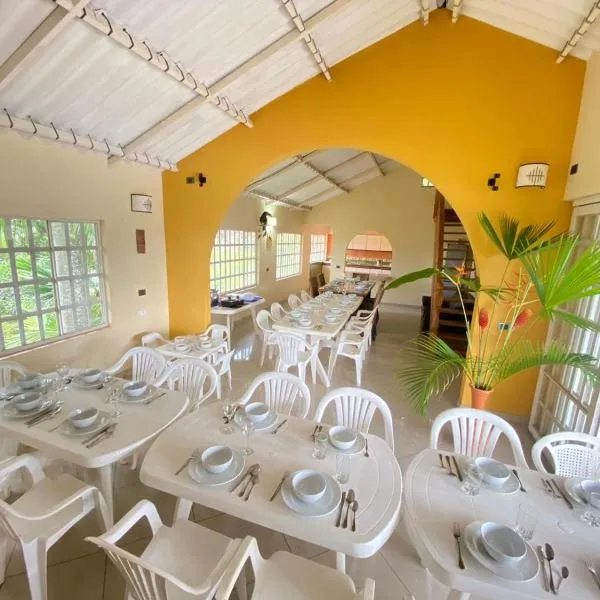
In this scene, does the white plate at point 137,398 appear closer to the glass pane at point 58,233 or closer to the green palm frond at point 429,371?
the green palm frond at point 429,371

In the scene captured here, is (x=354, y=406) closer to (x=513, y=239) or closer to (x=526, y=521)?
(x=526, y=521)

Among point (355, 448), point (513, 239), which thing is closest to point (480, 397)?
point (513, 239)

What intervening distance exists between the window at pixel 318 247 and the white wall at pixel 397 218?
5.41ft

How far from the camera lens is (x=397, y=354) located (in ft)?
17.9

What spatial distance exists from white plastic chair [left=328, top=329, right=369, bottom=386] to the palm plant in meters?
1.27

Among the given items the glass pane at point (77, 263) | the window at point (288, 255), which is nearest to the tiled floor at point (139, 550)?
the glass pane at point (77, 263)

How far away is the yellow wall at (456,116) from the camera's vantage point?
117 inches

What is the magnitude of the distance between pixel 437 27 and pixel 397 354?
13.7 feet

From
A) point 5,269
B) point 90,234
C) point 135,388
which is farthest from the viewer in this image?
point 90,234

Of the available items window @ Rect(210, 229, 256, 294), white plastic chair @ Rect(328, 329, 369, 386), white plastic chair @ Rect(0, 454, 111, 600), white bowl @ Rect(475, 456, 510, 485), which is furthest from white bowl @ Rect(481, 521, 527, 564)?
window @ Rect(210, 229, 256, 294)

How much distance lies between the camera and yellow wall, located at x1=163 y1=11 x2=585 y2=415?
2982mm

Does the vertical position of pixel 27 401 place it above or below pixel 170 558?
above

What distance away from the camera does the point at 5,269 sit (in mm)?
2787

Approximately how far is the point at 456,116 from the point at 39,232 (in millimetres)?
4004
